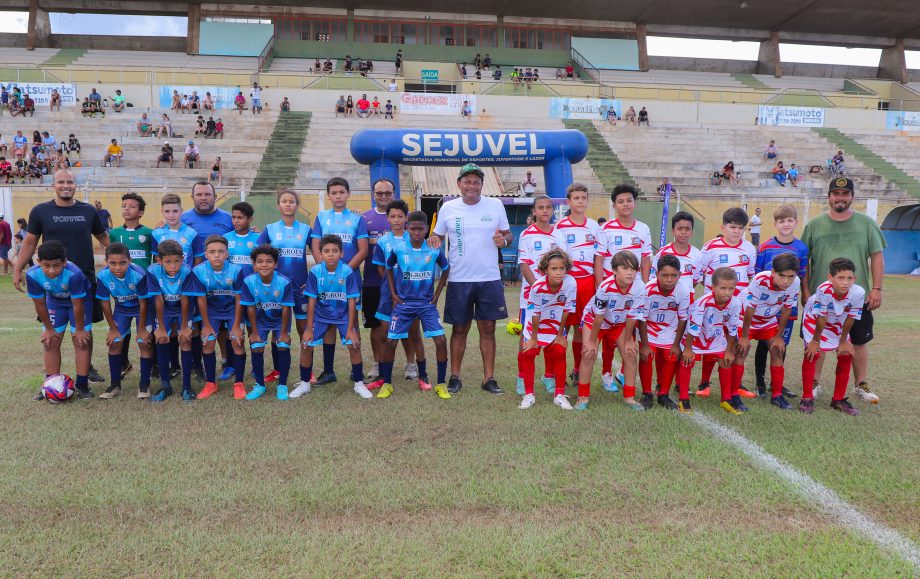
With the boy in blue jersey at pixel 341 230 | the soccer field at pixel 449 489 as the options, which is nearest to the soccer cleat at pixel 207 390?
the soccer field at pixel 449 489

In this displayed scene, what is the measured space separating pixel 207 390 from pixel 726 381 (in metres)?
4.64

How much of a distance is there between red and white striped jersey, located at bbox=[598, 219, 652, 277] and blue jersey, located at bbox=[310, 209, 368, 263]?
235 centimetres

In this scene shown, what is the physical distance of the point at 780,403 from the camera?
5039mm

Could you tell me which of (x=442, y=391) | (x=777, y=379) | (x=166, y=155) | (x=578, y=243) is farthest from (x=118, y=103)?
(x=777, y=379)

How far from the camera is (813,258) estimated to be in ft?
18.0

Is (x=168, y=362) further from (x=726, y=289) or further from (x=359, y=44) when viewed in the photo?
(x=359, y=44)

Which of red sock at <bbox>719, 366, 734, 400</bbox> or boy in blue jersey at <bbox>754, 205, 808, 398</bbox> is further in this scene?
boy in blue jersey at <bbox>754, 205, 808, 398</bbox>

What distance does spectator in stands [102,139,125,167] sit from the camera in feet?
72.2

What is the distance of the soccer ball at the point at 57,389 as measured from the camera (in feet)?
16.1

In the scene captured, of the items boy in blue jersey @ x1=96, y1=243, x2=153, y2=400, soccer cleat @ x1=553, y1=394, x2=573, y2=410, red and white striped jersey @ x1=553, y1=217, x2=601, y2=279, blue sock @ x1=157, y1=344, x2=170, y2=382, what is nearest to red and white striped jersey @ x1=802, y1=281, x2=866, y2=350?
red and white striped jersey @ x1=553, y1=217, x2=601, y2=279

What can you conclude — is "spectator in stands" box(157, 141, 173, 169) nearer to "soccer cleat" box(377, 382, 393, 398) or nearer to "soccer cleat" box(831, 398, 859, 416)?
"soccer cleat" box(377, 382, 393, 398)

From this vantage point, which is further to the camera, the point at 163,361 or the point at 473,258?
the point at 473,258

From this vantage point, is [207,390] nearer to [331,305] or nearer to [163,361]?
[163,361]

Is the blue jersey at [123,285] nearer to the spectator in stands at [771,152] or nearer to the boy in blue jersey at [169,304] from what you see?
the boy in blue jersey at [169,304]
